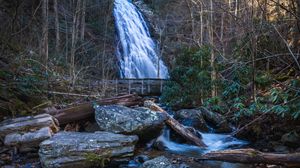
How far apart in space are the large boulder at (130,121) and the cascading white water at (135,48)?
30.9ft

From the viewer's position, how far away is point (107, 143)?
596cm

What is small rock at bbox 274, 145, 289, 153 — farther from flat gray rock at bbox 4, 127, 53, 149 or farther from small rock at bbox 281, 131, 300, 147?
flat gray rock at bbox 4, 127, 53, 149

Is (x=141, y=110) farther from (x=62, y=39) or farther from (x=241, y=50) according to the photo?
(x=62, y=39)

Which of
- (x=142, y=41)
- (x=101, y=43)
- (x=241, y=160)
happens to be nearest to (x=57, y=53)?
(x=101, y=43)

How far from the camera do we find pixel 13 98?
→ 733 cm

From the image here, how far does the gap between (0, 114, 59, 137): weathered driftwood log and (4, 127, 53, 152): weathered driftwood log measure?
0.10 m

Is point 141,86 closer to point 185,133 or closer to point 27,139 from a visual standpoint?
point 185,133

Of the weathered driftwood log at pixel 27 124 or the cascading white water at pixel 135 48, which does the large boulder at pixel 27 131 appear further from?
the cascading white water at pixel 135 48

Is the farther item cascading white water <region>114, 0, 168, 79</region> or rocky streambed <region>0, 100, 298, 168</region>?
cascading white water <region>114, 0, 168, 79</region>

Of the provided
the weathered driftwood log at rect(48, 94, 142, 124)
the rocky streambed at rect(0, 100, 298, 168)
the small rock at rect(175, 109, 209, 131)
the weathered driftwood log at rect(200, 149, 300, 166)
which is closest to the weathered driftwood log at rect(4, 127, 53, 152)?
the rocky streambed at rect(0, 100, 298, 168)

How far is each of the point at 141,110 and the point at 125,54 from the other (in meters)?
10.5

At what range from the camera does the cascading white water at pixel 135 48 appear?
56.6 feet

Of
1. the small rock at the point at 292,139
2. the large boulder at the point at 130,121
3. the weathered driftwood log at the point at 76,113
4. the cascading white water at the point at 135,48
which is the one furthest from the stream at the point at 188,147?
the cascading white water at the point at 135,48

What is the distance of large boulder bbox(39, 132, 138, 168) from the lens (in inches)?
217
